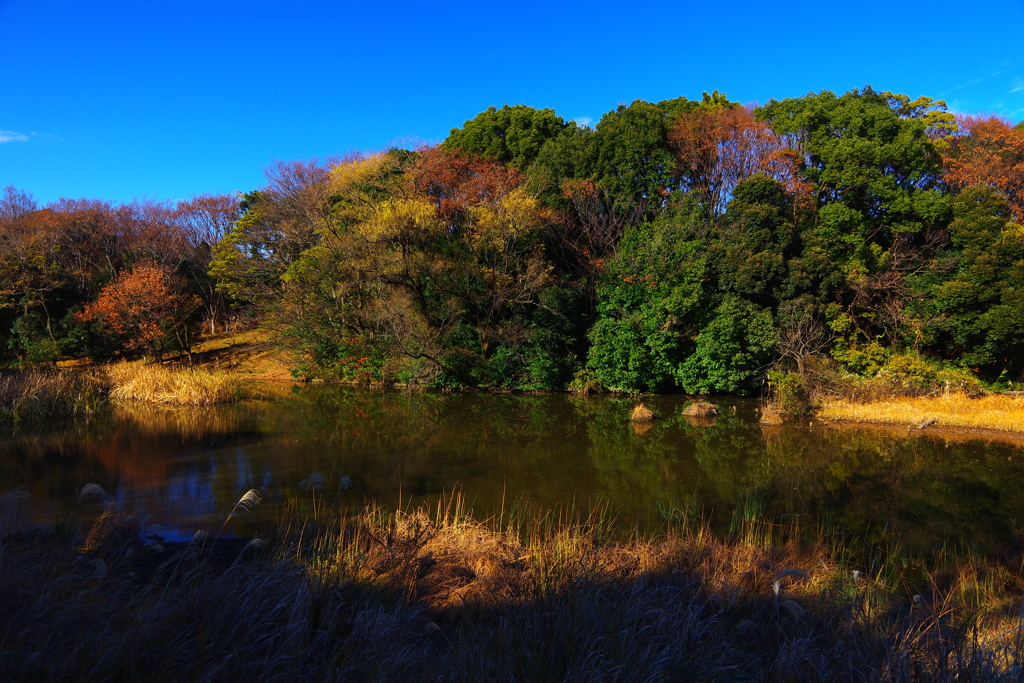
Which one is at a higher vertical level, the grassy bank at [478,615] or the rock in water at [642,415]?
the grassy bank at [478,615]

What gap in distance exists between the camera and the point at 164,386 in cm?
1831

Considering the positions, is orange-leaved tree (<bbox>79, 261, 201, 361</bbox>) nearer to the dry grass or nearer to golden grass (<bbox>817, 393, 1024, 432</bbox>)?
the dry grass

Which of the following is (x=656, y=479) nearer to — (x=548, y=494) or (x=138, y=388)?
(x=548, y=494)

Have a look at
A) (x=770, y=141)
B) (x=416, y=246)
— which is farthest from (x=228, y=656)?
(x=770, y=141)

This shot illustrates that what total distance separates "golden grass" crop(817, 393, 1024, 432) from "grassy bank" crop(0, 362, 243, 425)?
18.8 m

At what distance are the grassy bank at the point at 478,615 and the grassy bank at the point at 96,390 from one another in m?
11.6

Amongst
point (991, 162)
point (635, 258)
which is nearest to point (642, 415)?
point (635, 258)

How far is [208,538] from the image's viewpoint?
23.2 ft

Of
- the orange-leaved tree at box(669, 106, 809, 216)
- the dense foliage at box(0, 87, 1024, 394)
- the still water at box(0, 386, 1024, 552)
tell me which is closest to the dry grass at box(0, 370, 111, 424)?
the still water at box(0, 386, 1024, 552)

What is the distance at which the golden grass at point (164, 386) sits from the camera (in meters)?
18.0

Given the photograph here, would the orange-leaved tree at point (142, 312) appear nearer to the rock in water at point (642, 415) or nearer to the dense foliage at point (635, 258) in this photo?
the dense foliage at point (635, 258)

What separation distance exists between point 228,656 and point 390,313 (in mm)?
19198

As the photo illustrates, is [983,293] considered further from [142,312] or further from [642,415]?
[142,312]

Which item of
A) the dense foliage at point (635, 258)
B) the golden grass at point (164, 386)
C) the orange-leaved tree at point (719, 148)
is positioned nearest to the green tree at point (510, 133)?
the dense foliage at point (635, 258)
